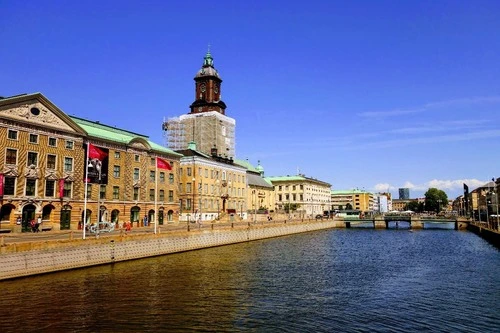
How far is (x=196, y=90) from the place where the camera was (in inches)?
5463

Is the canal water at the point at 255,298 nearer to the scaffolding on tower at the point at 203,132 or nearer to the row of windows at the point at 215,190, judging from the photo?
the row of windows at the point at 215,190

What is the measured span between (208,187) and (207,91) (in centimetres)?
3935

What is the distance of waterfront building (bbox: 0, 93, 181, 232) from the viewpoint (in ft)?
189

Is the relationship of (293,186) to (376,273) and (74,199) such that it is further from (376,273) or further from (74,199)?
(376,273)

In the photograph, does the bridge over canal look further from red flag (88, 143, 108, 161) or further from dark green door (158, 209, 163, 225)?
A: red flag (88, 143, 108, 161)

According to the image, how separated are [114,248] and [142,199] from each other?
34738mm

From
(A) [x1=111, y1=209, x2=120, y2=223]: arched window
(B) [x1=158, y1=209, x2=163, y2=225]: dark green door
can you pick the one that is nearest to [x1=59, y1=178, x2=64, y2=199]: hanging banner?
(A) [x1=111, y1=209, x2=120, y2=223]: arched window

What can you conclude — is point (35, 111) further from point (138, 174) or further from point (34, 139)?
point (138, 174)

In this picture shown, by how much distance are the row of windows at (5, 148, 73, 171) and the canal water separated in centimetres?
2451

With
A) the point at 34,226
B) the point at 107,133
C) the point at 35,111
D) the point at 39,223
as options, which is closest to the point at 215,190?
the point at 107,133

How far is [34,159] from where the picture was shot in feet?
Answer: 201

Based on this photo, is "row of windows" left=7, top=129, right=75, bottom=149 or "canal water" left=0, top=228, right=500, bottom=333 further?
"row of windows" left=7, top=129, right=75, bottom=149

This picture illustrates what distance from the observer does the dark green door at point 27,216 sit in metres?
59.4

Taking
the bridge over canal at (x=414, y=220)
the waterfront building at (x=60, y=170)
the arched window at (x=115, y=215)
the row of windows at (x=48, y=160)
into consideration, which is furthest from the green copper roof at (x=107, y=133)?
the bridge over canal at (x=414, y=220)
